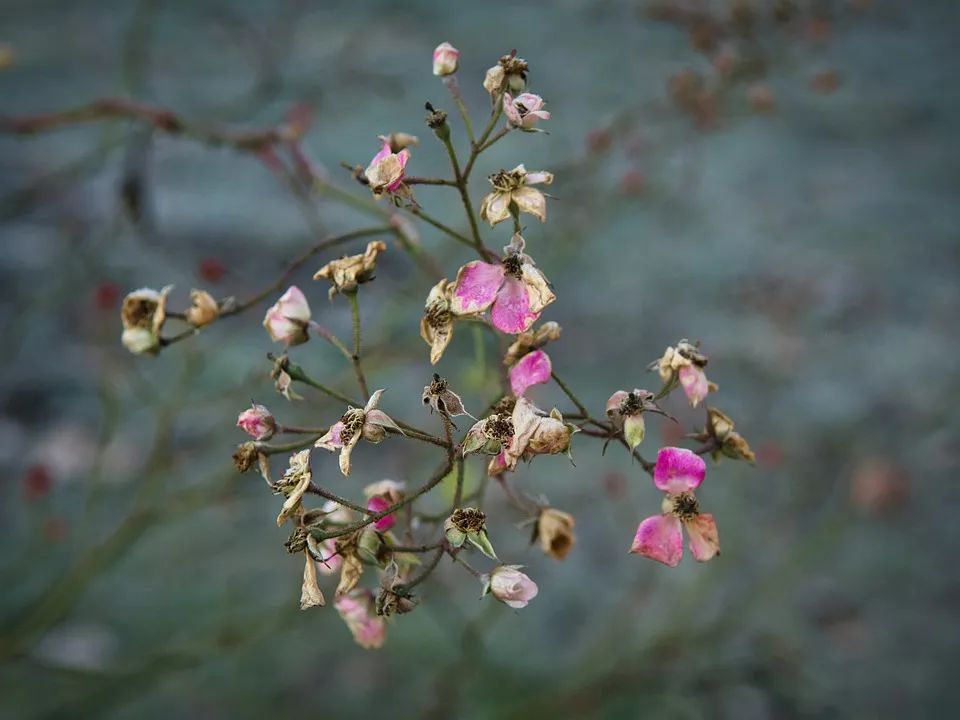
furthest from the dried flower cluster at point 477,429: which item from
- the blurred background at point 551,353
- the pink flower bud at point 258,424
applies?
the blurred background at point 551,353

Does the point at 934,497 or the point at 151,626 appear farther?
the point at 934,497

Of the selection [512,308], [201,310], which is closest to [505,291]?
[512,308]

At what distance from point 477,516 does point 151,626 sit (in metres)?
1.05

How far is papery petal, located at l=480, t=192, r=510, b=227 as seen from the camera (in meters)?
0.47

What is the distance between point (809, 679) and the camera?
1.33 m

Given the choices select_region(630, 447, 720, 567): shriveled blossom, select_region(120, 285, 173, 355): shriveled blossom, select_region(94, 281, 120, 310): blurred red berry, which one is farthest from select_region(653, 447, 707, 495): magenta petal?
select_region(94, 281, 120, 310): blurred red berry

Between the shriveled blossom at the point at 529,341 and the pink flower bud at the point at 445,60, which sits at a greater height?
the pink flower bud at the point at 445,60

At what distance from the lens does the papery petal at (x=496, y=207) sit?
465mm

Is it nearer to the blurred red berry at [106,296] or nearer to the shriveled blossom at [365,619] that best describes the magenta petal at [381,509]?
the shriveled blossom at [365,619]

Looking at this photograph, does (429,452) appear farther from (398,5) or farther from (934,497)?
(398,5)

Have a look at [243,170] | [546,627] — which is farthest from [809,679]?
[243,170]

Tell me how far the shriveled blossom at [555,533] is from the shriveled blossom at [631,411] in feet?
0.22

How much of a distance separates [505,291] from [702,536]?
0.57 ft

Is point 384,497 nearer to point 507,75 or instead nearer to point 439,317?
point 439,317
